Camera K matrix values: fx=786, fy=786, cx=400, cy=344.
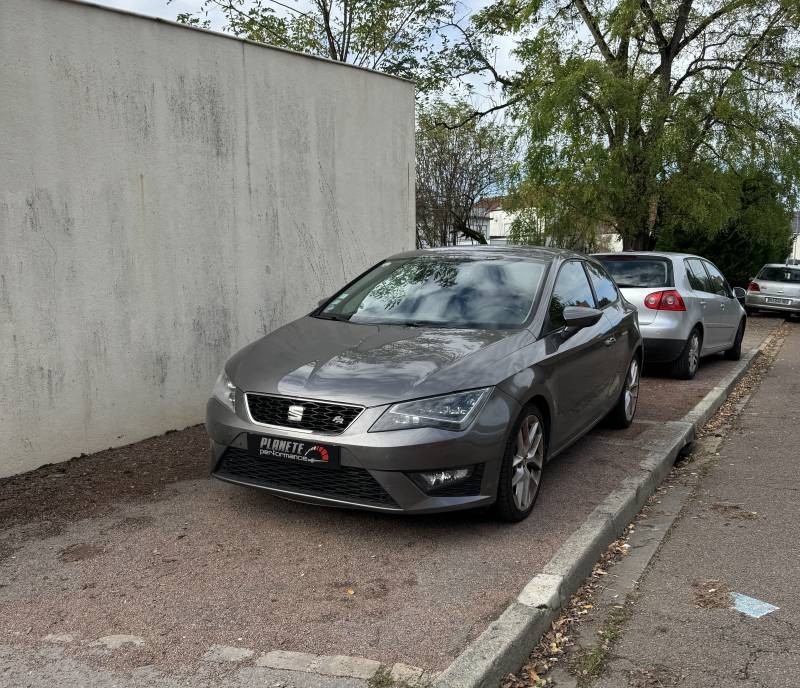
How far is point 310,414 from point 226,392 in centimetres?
72

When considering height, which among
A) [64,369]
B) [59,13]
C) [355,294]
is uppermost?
[59,13]

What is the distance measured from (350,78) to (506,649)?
6.62 metres

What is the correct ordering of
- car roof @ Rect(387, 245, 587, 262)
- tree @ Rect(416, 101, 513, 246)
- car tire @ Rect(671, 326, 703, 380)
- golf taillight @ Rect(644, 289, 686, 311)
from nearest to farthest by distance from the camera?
1. car roof @ Rect(387, 245, 587, 262)
2. golf taillight @ Rect(644, 289, 686, 311)
3. car tire @ Rect(671, 326, 703, 380)
4. tree @ Rect(416, 101, 513, 246)

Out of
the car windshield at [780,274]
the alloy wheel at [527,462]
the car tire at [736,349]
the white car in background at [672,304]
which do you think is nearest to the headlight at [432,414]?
the alloy wheel at [527,462]

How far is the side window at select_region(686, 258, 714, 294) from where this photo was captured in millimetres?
9938

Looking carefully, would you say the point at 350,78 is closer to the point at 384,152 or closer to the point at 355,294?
the point at 384,152

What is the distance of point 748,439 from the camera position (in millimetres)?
6965

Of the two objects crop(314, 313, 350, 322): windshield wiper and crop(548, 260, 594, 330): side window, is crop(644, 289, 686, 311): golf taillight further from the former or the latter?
crop(314, 313, 350, 322): windshield wiper

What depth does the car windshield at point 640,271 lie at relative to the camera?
9570mm

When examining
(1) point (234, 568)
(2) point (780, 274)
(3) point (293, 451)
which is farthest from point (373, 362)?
(2) point (780, 274)

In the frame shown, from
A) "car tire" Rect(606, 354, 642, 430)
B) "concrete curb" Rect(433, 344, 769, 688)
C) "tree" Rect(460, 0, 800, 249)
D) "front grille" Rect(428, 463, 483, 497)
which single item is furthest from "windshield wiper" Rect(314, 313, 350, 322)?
"tree" Rect(460, 0, 800, 249)

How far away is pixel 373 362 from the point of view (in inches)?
173

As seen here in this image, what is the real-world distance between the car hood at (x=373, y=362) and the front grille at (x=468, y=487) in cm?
45

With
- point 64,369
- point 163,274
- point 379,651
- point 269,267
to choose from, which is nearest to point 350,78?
point 269,267
